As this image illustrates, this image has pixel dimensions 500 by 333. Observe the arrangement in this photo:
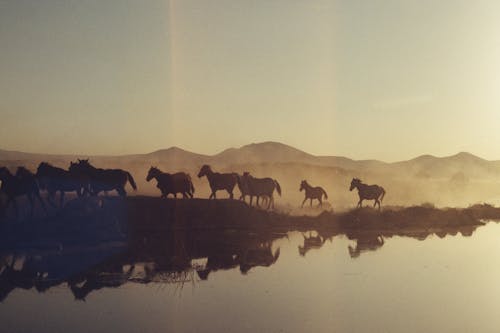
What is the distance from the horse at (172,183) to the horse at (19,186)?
19.9ft

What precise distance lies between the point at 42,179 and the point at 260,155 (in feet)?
90.2

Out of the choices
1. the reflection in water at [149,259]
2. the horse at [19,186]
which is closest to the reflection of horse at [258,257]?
the reflection in water at [149,259]

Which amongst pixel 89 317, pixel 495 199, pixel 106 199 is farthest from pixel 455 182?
pixel 89 317

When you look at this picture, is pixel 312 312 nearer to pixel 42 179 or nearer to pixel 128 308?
pixel 128 308

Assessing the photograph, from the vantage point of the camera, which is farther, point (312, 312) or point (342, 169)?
point (342, 169)

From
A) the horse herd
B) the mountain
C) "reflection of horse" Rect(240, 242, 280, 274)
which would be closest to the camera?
"reflection of horse" Rect(240, 242, 280, 274)

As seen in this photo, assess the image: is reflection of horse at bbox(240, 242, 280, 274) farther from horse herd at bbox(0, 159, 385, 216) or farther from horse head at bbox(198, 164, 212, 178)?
horse head at bbox(198, 164, 212, 178)

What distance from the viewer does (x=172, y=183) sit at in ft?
98.0

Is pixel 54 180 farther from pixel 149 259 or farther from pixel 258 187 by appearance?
pixel 258 187

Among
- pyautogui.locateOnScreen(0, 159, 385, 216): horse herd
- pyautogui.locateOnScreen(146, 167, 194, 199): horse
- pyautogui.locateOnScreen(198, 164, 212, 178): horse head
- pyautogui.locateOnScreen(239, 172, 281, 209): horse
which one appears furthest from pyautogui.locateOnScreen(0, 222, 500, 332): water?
pyautogui.locateOnScreen(239, 172, 281, 209): horse

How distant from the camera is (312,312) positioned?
12555 mm

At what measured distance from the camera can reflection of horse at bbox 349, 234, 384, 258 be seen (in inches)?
841

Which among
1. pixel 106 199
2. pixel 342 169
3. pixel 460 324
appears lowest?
pixel 460 324

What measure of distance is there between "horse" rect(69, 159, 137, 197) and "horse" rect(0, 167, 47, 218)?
2066 mm
